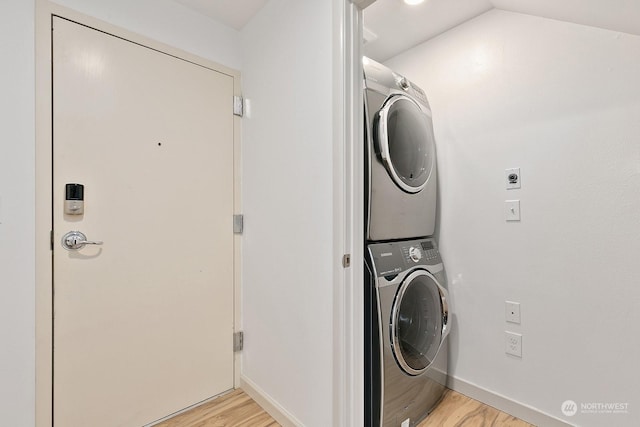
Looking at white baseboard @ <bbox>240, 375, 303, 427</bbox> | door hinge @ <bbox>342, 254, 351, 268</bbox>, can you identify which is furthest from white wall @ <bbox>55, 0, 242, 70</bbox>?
white baseboard @ <bbox>240, 375, 303, 427</bbox>

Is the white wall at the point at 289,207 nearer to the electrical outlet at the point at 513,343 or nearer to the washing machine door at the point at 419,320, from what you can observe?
the washing machine door at the point at 419,320

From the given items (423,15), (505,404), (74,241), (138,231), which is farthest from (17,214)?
(505,404)

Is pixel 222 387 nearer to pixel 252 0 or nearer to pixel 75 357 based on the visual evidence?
pixel 75 357

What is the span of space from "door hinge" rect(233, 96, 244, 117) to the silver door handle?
1.04 m

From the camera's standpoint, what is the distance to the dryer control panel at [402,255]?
138 cm

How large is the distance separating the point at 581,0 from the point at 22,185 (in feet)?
7.63

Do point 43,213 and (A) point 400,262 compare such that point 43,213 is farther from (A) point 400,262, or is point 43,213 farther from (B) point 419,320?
(B) point 419,320

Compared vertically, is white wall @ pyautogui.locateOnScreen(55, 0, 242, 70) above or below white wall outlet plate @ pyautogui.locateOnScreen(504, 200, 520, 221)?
above

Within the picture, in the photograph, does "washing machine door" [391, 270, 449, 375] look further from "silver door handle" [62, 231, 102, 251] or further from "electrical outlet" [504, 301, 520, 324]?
"silver door handle" [62, 231, 102, 251]

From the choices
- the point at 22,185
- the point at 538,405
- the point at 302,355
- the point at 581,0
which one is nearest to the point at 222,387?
the point at 302,355

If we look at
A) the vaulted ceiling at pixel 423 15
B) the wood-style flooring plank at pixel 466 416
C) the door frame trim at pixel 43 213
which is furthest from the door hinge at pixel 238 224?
the wood-style flooring plank at pixel 466 416

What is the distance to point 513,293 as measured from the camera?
1637mm

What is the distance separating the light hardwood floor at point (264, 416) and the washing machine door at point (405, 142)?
120 centimetres

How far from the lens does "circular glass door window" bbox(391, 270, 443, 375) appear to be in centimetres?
139
